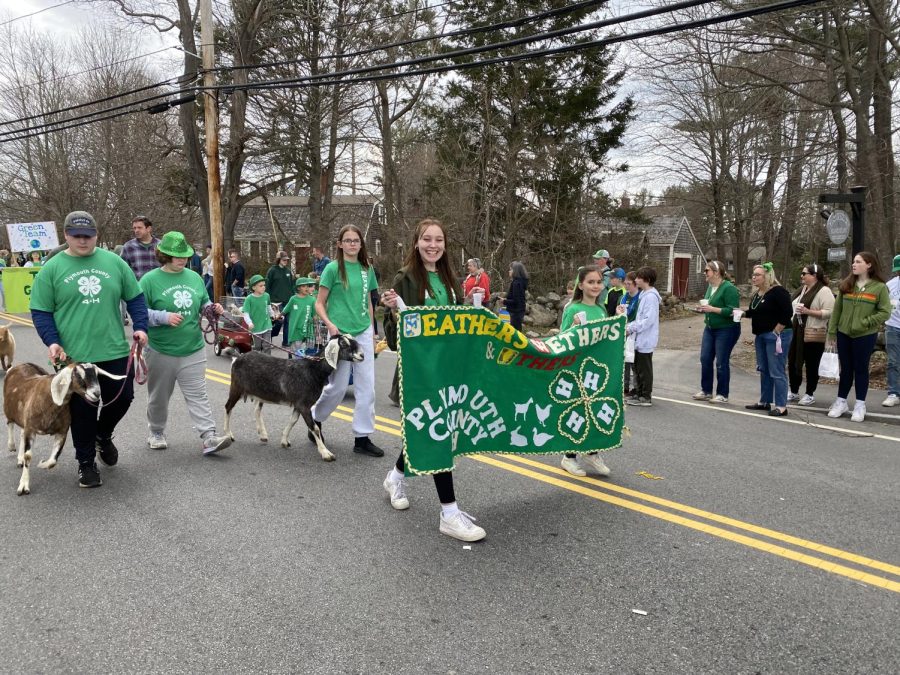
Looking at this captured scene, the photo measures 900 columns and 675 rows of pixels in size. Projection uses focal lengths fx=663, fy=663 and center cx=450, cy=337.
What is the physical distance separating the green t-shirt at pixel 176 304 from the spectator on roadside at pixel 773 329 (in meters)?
6.74

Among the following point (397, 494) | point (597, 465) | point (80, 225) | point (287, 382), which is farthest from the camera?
point (287, 382)

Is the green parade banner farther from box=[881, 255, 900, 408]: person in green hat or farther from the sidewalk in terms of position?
box=[881, 255, 900, 408]: person in green hat

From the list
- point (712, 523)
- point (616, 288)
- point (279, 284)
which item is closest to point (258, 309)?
point (279, 284)

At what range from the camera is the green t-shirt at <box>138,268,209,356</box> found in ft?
19.1

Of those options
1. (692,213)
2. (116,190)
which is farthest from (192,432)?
(692,213)

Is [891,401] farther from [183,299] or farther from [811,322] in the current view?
[183,299]

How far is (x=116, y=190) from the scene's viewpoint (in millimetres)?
30109

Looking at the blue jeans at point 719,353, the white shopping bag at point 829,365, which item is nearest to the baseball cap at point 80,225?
the blue jeans at point 719,353

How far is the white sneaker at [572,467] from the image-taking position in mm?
5723

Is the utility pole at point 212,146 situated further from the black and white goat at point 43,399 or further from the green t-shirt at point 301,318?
the black and white goat at point 43,399

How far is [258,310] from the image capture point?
475 inches

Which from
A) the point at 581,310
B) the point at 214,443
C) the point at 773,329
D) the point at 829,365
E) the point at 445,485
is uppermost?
the point at 581,310

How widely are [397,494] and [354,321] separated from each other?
1.74 metres

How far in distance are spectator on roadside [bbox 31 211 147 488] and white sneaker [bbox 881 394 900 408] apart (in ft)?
30.0
